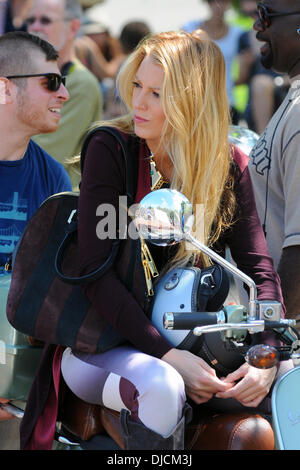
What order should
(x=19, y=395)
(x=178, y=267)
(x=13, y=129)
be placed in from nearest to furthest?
1. (x=178, y=267)
2. (x=19, y=395)
3. (x=13, y=129)

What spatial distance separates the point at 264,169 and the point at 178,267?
2.72 ft

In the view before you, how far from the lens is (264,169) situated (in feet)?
10.9

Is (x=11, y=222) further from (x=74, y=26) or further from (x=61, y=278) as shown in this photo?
(x=74, y=26)

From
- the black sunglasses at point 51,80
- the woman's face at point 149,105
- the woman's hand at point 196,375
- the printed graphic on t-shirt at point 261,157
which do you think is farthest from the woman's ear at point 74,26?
the woman's hand at point 196,375

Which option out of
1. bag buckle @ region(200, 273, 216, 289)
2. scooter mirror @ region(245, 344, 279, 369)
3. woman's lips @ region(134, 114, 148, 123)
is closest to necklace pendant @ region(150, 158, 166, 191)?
woman's lips @ region(134, 114, 148, 123)

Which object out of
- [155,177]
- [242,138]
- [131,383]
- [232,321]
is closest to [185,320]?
[232,321]

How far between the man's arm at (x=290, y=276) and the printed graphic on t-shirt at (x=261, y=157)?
Result: 41 centimetres

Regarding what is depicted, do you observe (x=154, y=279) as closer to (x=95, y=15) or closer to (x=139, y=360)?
(x=139, y=360)

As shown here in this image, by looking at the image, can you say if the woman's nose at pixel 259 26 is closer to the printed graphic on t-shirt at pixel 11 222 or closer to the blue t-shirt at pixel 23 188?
the blue t-shirt at pixel 23 188

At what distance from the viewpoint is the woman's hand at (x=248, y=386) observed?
2.48 m

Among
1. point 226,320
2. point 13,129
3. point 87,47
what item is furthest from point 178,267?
point 87,47

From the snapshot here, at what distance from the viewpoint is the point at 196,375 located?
2.45m

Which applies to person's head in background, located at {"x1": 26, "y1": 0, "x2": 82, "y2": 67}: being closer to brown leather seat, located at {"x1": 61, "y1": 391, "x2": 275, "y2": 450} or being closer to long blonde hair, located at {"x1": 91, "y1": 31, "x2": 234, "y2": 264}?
long blonde hair, located at {"x1": 91, "y1": 31, "x2": 234, "y2": 264}

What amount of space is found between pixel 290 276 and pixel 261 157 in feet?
1.87
